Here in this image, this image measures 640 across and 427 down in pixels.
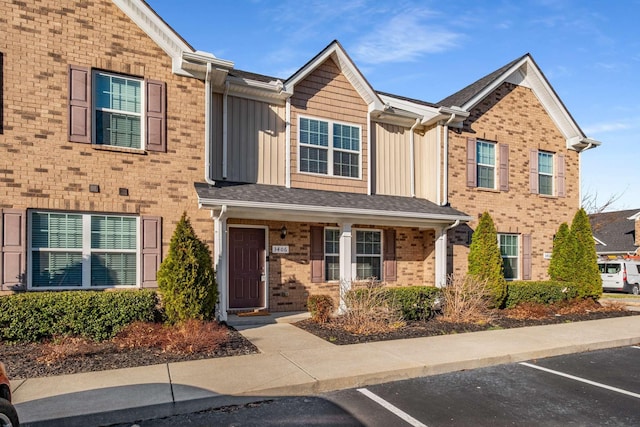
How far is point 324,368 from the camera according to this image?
259 inches

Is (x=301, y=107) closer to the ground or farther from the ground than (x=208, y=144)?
farther from the ground

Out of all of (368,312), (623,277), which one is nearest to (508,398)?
(368,312)

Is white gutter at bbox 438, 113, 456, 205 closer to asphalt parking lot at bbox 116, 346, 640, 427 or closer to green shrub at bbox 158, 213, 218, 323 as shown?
asphalt parking lot at bbox 116, 346, 640, 427

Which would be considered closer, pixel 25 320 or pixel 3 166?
pixel 25 320

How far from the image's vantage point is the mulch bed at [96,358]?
250 inches

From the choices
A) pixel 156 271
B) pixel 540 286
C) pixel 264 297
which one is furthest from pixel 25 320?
pixel 540 286

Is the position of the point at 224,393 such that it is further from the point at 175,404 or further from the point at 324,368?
the point at 324,368

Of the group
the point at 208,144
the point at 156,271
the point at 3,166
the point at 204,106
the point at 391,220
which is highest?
the point at 204,106

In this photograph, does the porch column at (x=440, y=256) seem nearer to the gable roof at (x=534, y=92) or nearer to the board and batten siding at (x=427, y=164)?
the board and batten siding at (x=427, y=164)

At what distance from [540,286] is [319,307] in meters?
7.31

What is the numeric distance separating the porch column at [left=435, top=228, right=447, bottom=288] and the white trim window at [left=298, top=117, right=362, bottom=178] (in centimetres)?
288

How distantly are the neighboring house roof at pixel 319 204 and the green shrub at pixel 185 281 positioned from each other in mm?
1084

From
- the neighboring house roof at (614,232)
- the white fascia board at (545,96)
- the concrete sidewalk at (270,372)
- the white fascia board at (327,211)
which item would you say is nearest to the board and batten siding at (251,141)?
the white fascia board at (327,211)

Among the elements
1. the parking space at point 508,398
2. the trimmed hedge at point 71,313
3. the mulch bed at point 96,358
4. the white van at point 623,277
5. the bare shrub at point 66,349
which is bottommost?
the white van at point 623,277
